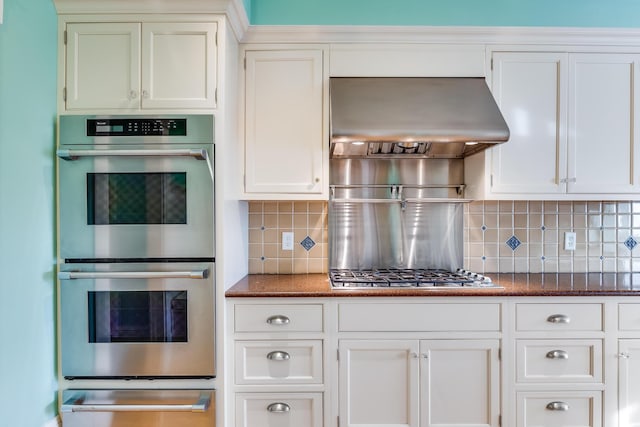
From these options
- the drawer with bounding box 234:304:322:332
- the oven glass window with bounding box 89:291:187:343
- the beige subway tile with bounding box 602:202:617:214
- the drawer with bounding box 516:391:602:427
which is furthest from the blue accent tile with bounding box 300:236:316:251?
the beige subway tile with bounding box 602:202:617:214

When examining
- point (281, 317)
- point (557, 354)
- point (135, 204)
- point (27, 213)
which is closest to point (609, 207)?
point (557, 354)

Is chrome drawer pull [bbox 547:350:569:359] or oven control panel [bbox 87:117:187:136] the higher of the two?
oven control panel [bbox 87:117:187:136]

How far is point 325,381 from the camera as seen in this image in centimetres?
179

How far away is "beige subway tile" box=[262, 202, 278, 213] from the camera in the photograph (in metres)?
2.41

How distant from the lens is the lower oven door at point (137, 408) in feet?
5.58

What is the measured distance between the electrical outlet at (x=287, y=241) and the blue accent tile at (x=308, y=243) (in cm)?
8

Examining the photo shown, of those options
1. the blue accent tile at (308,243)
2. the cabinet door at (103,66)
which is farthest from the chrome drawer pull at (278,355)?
the cabinet door at (103,66)

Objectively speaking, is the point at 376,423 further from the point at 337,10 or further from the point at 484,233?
the point at 337,10

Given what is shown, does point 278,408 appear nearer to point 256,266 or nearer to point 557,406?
point 256,266

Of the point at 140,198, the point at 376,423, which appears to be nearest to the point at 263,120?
the point at 140,198

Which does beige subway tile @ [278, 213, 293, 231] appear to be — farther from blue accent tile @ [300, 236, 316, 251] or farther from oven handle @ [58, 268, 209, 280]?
oven handle @ [58, 268, 209, 280]

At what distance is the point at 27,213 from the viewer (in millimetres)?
1576

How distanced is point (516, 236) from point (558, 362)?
88 centimetres

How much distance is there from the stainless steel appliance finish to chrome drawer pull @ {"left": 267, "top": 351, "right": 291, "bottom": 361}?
1.96 feet
